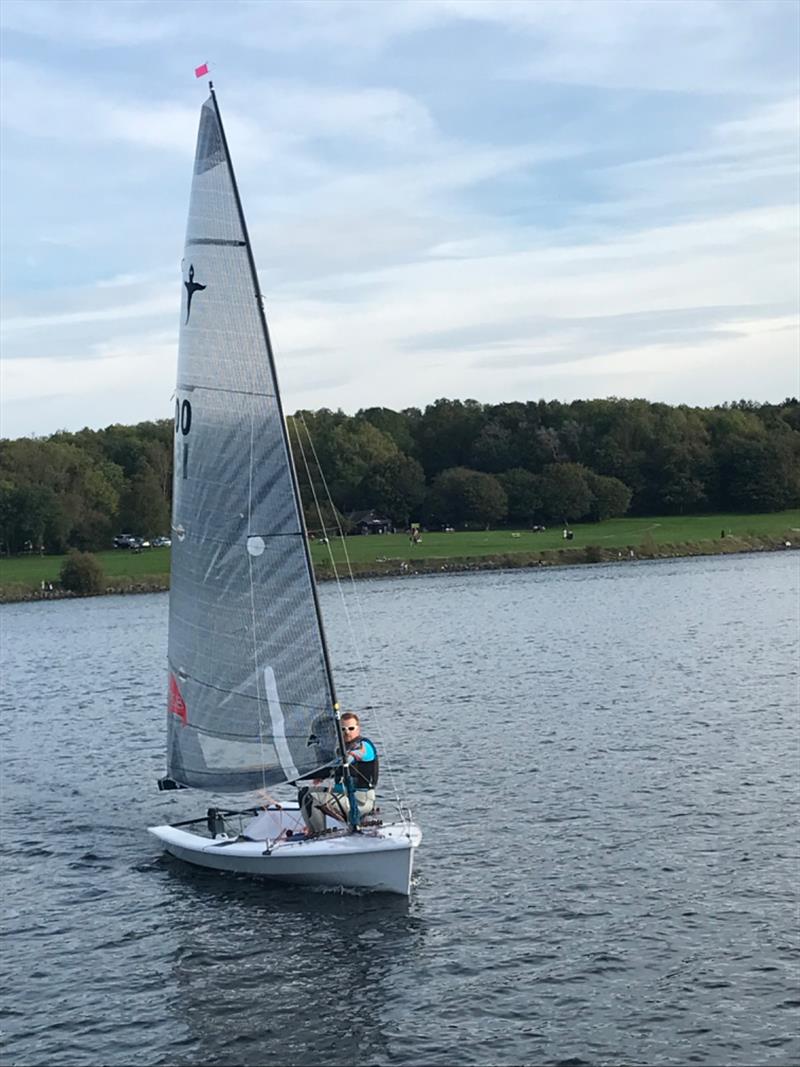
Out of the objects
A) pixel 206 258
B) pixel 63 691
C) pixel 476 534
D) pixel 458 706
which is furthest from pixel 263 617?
pixel 476 534

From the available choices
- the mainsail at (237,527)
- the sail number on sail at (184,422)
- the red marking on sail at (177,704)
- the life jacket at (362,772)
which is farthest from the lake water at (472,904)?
the sail number on sail at (184,422)

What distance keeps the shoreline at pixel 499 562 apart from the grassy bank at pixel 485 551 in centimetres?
8

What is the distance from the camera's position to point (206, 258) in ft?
76.5

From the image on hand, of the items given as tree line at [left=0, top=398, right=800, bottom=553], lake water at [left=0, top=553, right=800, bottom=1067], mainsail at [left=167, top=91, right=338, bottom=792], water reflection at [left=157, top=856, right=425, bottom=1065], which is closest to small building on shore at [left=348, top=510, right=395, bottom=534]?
tree line at [left=0, top=398, right=800, bottom=553]

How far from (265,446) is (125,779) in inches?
582

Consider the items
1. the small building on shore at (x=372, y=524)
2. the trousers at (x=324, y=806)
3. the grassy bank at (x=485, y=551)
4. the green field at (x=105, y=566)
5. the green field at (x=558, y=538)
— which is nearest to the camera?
the trousers at (x=324, y=806)

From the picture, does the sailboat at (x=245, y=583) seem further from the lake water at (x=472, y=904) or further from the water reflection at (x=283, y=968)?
the lake water at (x=472, y=904)

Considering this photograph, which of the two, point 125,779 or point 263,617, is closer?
point 263,617

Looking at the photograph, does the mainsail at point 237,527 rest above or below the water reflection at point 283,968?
above

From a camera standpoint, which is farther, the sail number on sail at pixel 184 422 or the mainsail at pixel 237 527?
the sail number on sail at pixel 184 422

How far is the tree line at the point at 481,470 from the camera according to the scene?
141m

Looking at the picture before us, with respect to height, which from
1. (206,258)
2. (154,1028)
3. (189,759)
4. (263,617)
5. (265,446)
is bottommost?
(154,1028)

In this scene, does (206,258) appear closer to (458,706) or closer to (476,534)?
(458,706)

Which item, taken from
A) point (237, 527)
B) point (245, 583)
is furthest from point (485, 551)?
point (237, 527)
